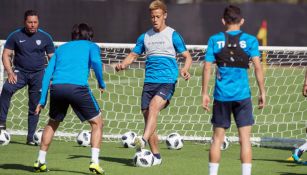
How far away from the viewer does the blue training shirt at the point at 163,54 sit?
10.5 m

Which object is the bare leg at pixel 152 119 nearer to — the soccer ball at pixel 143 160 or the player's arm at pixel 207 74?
the soccer ball at pixel 143 160

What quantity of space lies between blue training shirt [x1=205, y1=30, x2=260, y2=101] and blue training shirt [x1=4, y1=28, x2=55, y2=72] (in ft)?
13.7

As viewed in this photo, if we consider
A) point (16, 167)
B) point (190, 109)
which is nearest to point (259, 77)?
point (16, 167)

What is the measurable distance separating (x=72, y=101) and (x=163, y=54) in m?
1.44

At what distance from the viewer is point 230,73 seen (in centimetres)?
850

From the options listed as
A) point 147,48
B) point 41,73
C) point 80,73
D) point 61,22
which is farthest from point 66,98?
point 61,22

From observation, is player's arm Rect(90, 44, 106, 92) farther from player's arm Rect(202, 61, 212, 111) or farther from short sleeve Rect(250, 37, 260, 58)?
short sleeve Rect(250, 37, 260, 58)

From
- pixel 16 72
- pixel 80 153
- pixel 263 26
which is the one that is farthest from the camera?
pixel 263 26

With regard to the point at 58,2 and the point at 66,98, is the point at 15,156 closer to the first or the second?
the point at 66,98

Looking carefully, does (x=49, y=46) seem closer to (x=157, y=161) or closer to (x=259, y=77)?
(x=157, y=161)

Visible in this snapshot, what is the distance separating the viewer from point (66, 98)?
9.50m

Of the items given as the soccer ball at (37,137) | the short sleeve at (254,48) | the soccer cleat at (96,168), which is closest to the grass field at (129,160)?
the soccer ball at (37,137)

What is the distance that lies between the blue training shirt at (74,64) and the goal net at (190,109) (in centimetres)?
348

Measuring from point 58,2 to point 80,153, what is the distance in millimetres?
13282
